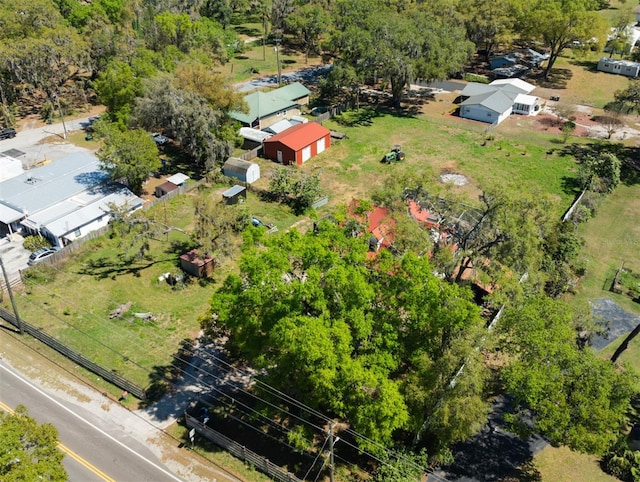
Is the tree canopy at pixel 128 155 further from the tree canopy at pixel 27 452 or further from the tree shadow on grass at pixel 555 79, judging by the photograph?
the tree shadow on grass at pixel 555 79

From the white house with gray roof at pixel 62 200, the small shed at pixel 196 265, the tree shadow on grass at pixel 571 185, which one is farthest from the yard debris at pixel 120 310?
the tree shadow on grass at pixel 571 185

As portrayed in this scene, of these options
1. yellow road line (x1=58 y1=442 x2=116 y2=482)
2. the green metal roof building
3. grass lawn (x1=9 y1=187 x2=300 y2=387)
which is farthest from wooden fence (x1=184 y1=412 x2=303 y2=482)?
the green metal roof building

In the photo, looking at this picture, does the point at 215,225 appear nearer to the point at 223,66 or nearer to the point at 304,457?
the point at 304,457

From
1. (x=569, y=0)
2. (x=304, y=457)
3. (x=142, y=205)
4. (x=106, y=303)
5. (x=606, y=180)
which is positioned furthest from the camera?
(x=569, y=0)

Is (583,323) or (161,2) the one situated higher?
(161,2)

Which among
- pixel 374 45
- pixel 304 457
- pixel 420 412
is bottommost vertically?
pixel 304 457

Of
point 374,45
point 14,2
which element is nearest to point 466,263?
point 374,45
